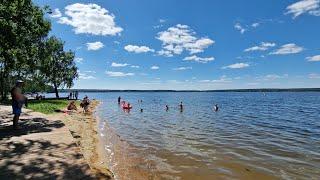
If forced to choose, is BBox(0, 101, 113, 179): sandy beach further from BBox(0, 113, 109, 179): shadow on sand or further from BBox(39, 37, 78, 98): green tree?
BBox(39, 37, 78, 98): green tree

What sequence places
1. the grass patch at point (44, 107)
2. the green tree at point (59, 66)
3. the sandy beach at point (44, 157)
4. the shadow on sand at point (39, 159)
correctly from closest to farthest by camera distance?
the shadow on sand at point (39, 159)
the sandy beach at point (44, 157)
the grass patch at point (44, 107)
the green tree at point (59, 66)

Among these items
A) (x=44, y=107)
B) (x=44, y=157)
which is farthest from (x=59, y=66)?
(x=44, y=157)

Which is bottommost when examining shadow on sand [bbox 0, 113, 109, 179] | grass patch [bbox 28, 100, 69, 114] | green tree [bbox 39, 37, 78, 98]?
shadow on sand [bbox 0, 113, 109, 179]

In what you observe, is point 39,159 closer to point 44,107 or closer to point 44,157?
point 44,157

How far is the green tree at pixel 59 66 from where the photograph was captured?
75.3m

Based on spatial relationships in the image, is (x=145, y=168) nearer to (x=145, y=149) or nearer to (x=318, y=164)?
(x=145, y=149)

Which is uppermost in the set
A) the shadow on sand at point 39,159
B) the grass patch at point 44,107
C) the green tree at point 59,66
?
the green tree at point 59,66

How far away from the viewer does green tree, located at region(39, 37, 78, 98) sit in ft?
247

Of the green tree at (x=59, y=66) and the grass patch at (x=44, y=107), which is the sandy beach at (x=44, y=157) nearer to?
the grass patch at (x=44, y=107)

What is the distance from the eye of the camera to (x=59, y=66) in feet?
271

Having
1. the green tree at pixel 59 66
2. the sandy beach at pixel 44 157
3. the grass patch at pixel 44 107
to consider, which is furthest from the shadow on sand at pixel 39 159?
the green tree at pixel 59 66

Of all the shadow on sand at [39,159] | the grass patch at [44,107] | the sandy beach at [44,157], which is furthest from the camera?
the grass patch at [44,107]

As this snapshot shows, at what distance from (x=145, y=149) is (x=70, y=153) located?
8.01 meters

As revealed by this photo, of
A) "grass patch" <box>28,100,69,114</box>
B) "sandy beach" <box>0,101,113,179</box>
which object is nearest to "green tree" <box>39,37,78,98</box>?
"grass patch" <box>28,100,69,114</box>
